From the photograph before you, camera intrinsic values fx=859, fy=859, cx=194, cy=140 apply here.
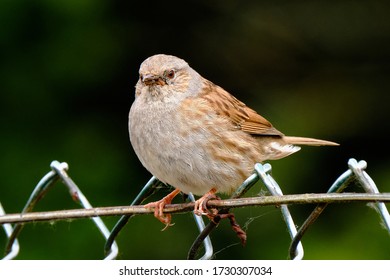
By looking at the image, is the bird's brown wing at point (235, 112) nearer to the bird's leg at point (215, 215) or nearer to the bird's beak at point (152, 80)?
the bird's beak at point (152, 80)

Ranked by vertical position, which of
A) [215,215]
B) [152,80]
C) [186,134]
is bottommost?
[215,215]

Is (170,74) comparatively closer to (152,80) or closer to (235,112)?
(152,80)

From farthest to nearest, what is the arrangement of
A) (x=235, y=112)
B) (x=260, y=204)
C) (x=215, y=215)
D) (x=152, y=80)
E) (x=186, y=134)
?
(x=235, y=112)
(x=152, y=80)
(x=186, y=134)
(x=215, y=215)
(x=260, y=204)

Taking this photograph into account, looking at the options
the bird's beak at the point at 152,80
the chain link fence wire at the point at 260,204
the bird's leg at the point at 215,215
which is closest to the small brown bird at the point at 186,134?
the bird's beak at the point at 152,80

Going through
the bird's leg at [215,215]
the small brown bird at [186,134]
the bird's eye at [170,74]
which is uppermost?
the bird's eye at [170,74]

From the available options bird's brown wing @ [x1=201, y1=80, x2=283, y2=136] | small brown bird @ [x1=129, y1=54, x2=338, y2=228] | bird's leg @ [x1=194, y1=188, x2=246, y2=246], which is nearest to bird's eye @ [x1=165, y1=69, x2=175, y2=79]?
small brown bird @ [x1=129, y1=54, x2=338, y2=228]

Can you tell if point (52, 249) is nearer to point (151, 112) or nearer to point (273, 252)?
point (273, 252)

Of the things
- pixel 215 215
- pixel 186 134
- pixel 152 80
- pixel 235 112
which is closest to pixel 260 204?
pixel 215 215

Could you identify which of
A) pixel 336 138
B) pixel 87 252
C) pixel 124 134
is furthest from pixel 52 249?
pixel 336 138
